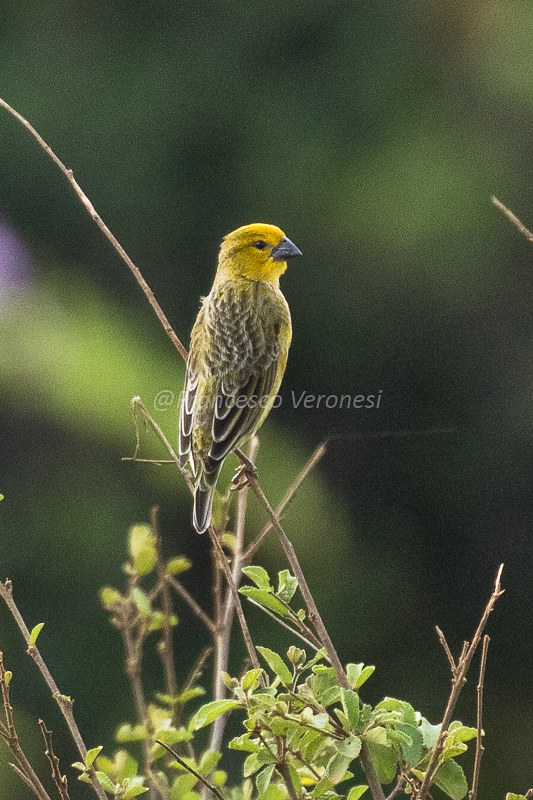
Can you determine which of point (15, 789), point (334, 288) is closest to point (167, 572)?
point (15, 789)

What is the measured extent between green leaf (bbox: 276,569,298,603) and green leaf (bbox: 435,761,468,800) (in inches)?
15.0

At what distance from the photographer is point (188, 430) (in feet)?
10.5

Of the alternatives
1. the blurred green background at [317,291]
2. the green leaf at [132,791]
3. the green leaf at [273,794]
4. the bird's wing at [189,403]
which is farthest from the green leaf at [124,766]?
the blurred green background at [317,291]

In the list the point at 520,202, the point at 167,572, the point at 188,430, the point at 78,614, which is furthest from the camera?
the point at 520,202

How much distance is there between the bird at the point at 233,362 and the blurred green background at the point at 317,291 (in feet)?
13.8

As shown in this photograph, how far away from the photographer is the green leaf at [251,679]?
5.56ft

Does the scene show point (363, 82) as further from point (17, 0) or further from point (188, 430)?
point (188, 430)

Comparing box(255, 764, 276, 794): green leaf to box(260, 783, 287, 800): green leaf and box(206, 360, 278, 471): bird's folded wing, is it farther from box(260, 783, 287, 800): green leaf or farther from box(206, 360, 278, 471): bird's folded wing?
box(206, 360, 278, 471): bird's folded wing

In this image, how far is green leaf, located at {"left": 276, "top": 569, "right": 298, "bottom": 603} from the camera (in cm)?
188

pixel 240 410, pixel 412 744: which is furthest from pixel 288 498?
pixel 240 410

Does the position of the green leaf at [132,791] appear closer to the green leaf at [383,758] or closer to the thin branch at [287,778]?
the thin branch at [287,778]

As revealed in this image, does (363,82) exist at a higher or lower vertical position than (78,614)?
higher

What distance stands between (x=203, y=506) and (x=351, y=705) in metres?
1.15

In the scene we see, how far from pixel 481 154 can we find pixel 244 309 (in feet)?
18.7
